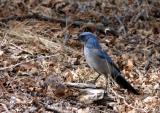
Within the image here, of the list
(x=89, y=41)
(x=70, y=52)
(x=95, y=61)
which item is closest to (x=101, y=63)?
(x=95, y=61)

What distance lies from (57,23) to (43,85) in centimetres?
282

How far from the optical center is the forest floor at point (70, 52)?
6.42 meters

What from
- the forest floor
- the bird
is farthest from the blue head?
the forest floor

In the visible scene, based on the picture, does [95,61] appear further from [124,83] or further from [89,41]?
[124,83]

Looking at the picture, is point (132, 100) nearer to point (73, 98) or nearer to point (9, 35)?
point (73, 98)

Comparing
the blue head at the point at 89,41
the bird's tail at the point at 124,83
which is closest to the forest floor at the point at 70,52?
the bird's tail at the point at 124,83

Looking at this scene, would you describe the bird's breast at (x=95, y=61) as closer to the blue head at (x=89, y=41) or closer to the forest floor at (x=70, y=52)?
the blue head at (x=89, y=41)

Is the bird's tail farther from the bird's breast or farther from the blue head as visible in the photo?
the blue head

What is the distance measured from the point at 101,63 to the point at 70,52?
127 centimetres

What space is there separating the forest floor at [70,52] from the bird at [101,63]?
12 cm

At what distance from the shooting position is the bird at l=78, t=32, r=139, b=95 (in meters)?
6.95

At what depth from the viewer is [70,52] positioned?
817 cm

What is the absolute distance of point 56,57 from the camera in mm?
7809

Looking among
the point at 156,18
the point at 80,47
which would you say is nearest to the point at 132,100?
the point at 80,47
